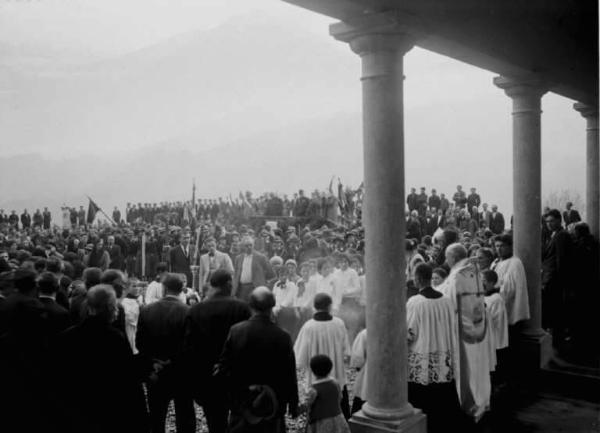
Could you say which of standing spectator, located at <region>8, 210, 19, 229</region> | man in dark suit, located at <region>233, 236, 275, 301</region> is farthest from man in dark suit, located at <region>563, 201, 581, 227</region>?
standing spectator, located at <region>8, 210, 19, 229</region>

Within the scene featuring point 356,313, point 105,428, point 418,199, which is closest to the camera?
point 105,428

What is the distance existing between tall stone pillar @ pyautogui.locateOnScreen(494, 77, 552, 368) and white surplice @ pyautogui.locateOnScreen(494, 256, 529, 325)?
0.29 m

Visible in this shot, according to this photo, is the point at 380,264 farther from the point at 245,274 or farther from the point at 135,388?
the point at 245,274

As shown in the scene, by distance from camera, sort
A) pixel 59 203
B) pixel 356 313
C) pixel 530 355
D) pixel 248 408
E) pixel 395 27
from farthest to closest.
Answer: pixel 59 203
pixel 356 313
pixel 530 355
pixel 395 27
pixel 248 408

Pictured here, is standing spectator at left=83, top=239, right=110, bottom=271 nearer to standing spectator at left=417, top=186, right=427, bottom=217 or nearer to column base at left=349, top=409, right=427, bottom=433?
standing spectator at left=417, top=186, right=427, bottom=217

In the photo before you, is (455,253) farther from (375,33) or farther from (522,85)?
(522,85)

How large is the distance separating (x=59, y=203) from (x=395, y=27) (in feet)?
74.7

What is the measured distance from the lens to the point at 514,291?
742 cm

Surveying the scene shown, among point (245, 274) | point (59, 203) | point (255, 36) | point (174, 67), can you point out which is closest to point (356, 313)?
point (245, 274)

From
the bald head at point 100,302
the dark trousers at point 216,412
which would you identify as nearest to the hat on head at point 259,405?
the dark trousers at point 216,412

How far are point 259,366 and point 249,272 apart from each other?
217 inches

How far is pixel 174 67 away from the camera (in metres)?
28.9

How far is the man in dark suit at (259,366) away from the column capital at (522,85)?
5.01 metres

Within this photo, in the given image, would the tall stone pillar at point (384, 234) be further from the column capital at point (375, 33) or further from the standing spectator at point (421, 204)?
the standing spectator at point (421, 204)
